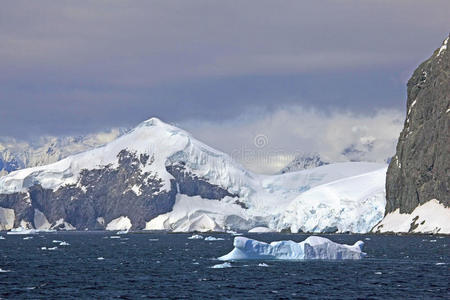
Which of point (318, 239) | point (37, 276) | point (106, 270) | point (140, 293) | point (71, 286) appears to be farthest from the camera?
point (318, 239)

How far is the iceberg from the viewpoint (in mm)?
128250

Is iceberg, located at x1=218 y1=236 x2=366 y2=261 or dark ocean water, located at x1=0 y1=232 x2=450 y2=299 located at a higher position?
iceberg, located at x1=218 y1=236 x2=366 y2=261

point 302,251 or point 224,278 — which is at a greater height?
point 302,251

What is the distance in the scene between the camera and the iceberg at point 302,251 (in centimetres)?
12825

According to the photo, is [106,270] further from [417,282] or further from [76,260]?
[417,282]

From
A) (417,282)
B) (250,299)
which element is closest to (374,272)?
(417,282)

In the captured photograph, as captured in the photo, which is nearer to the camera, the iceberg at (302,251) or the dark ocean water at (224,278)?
the dark ocean water at (224,278)

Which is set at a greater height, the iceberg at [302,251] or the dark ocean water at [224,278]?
the iceberg at [302,251]

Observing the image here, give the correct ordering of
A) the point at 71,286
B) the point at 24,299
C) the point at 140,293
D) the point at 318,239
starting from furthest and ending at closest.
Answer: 1. the point at 318,239
2. the point at 71,286
3. the point at 140,293
4. the point at 24,299

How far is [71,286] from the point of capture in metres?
91.4

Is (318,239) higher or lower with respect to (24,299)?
higher

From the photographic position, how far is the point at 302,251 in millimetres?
129375

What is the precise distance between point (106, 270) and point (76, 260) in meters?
24.0

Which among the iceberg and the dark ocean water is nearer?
the dark ocean water
